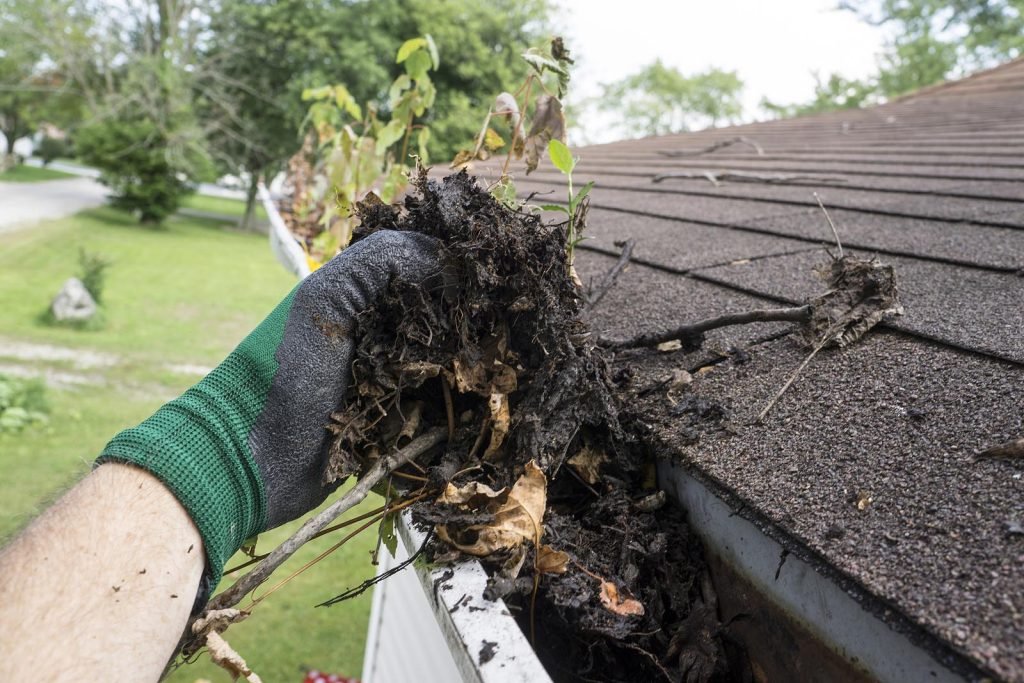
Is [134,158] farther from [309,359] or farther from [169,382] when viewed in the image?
[309,359]

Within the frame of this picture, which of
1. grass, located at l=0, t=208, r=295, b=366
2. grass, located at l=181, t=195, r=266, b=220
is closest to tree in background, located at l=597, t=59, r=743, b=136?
grass, located at l=181, t=195, r=266, b=220

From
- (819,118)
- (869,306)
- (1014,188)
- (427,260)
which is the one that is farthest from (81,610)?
(819,118)

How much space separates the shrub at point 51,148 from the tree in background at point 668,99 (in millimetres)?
32322

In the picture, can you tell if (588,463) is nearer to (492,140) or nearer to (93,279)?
(492,140)

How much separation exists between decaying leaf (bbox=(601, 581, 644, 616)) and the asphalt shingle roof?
0.64 feet

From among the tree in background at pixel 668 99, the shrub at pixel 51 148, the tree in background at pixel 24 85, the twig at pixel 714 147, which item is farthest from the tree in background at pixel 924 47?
the shrub at pixel 51 148

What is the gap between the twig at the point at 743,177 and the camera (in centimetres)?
318

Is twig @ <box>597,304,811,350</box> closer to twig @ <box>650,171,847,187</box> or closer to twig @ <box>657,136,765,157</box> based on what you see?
twig @ <box>650,171,847,187</box>

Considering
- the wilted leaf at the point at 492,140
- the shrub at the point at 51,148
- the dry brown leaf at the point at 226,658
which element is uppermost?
the shrub at the point at 51,148

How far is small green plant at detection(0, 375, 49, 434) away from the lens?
761 cm

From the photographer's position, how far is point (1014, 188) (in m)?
2.36

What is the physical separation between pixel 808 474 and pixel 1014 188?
2112 millimetres

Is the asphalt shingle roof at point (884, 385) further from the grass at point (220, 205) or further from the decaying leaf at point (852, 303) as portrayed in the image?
the grass at point (220, 205)

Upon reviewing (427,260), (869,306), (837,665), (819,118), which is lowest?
(837,665)
